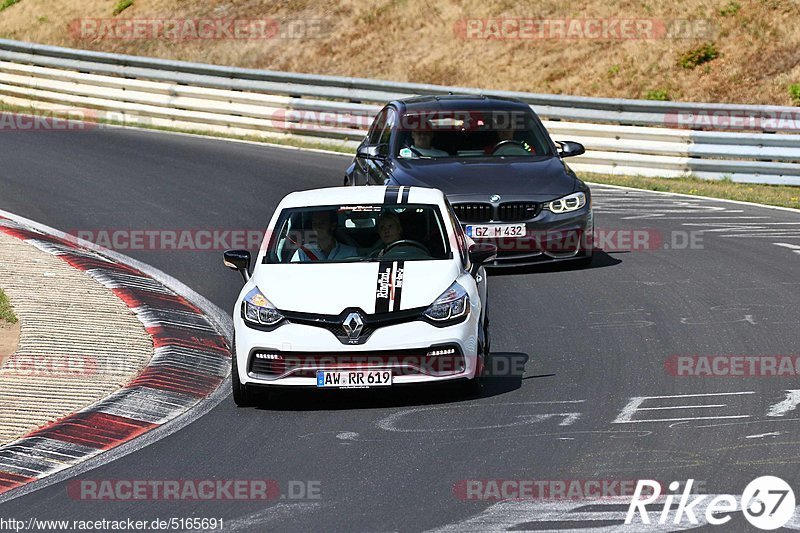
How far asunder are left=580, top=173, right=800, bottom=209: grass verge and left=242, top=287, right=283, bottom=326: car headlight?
11.5 meters

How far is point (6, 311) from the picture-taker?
11703 mm

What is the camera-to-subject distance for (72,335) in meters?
11.1

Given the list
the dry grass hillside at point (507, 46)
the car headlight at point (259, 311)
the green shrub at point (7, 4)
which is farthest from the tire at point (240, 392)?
the green shrub at point (7, 4)

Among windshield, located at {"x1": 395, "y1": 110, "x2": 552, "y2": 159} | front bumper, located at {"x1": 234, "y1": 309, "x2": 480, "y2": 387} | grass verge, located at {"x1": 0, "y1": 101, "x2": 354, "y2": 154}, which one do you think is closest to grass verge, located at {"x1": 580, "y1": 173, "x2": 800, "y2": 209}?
grass verge, located at {"x1": 0, "y1": 101, "x2": 354, "y2": 154}

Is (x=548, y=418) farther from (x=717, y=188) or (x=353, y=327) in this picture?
(x=717, y=188)

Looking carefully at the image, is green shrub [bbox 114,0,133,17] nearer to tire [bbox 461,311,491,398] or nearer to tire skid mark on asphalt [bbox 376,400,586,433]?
tire [bbox 461,311,491,398]

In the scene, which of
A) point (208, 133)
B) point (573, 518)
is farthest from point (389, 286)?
point (208, 133)

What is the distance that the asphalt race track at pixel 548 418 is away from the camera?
7168 millimetres

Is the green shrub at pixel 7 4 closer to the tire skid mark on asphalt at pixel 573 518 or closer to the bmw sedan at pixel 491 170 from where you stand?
the bmw sedan at pixel 491 170

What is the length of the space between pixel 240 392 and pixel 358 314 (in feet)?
3.25

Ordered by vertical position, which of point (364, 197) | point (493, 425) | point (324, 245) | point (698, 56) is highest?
point (698, 56)

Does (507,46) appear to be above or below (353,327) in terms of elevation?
above

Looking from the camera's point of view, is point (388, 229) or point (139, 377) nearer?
point (139, 377)

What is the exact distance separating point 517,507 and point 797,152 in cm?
1501
